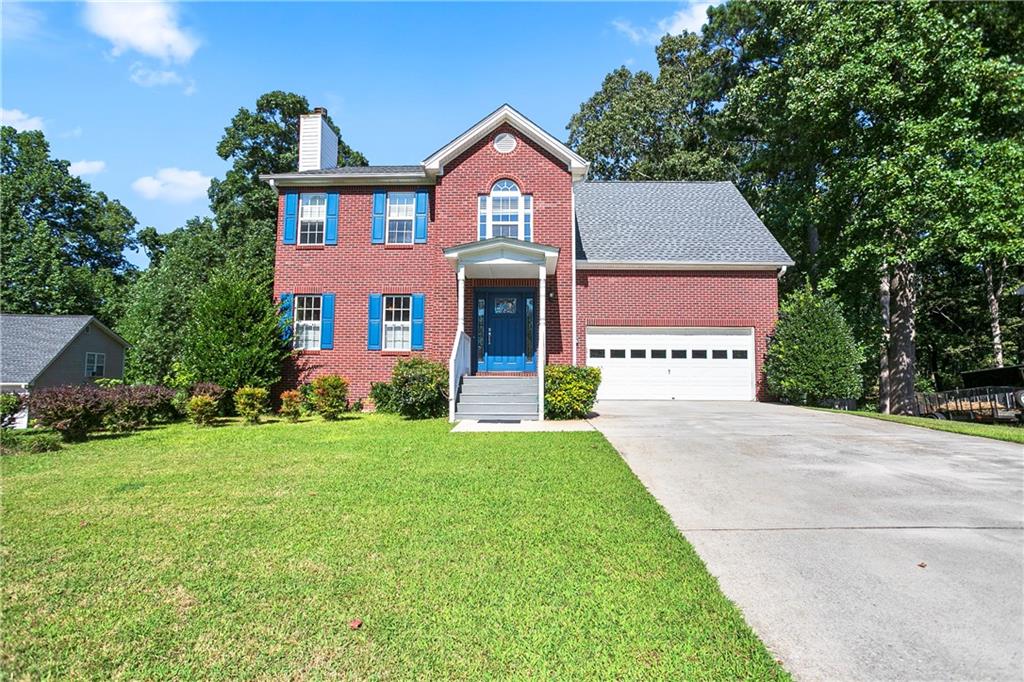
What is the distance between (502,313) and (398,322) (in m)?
2.91

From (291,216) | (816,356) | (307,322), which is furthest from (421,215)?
(816,356)

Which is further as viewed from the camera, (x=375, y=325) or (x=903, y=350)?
(x=903, y=350)

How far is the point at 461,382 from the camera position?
1264 cm

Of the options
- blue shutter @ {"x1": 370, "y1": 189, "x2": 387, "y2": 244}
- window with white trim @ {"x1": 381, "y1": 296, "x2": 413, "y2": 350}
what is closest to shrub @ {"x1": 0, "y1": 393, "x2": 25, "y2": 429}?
window with white trim @ {"x1": 381, "y1": 296, "x2": 413, "y2": 350}

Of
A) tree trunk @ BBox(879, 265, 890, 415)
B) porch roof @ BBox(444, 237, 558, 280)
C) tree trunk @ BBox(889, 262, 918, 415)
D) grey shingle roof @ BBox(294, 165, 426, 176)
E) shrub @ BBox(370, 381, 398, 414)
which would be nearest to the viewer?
porch roof @ BBox(444, 237, 558, 280)

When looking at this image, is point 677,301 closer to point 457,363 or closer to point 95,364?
point 457,363

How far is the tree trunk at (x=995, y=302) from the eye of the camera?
22375mm

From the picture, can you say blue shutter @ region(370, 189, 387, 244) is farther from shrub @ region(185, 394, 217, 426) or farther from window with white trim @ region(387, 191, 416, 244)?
shrub @ region(185, 394, 217, 426)

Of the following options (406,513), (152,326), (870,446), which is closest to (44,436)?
(406,513)

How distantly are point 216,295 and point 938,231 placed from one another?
18994mm

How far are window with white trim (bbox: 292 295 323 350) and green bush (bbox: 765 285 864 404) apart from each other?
44.0ft

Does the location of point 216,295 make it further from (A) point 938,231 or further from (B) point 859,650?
(A) point 938,231

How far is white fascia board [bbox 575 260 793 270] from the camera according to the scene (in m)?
16.3

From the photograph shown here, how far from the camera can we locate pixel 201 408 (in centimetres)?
1106
